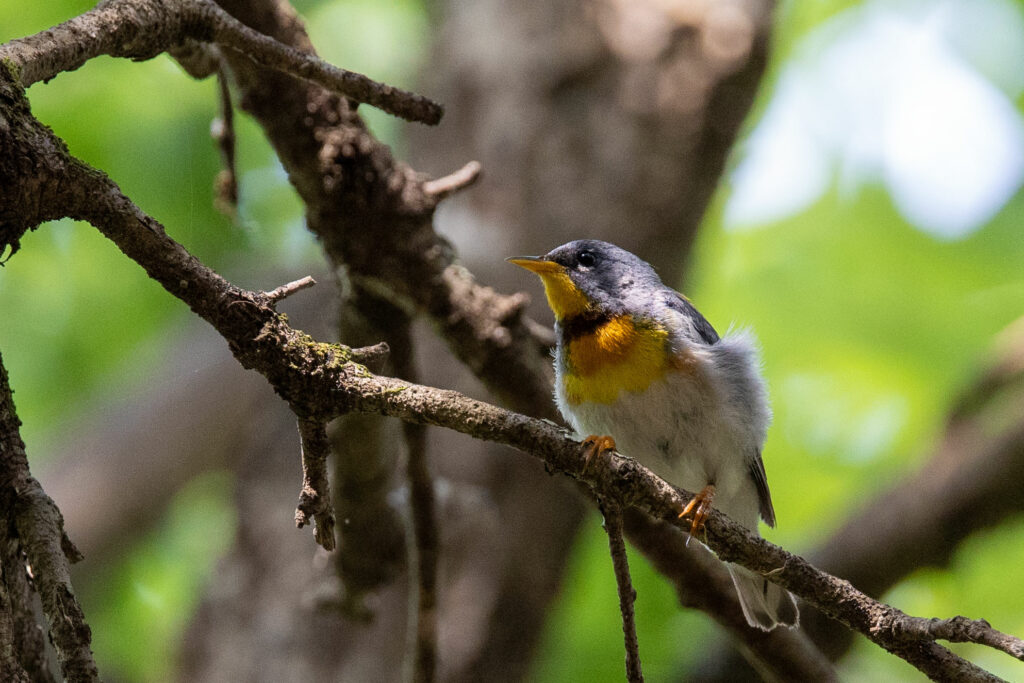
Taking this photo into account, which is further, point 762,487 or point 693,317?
point 762,487

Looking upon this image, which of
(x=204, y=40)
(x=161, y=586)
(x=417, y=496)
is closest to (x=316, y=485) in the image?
(x=204, y=40)

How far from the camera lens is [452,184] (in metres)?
3.61

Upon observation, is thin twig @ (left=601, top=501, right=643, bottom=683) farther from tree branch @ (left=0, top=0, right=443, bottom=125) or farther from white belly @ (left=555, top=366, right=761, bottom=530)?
white belly @ (left=555, top=366, right=761, bottom=530)

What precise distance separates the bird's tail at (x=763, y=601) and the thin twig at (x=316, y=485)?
6.77 feet

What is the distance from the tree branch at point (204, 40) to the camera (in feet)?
7.16

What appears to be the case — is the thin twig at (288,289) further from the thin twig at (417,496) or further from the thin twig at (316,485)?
the thin twig at (417,496)

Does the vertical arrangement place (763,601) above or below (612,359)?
below

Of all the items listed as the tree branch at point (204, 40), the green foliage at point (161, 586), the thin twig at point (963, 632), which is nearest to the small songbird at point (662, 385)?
the thin twig at point (963, 632)

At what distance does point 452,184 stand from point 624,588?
6.36 ft

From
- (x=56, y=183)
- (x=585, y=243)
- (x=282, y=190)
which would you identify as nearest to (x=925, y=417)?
(x=585, y=243)

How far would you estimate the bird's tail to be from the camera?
3704mm

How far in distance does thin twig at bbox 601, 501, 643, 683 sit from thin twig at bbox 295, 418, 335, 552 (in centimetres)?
62

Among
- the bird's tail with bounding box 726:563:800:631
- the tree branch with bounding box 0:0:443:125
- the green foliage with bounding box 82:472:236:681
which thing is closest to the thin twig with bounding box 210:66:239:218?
the tree branch with bounding box 0:0:443:125

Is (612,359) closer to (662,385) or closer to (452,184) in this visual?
(662,385)
